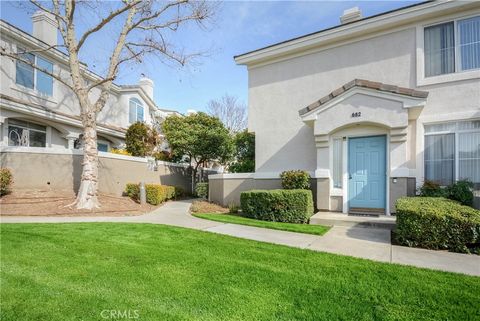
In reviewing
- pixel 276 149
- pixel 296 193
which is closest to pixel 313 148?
pixel 276 149

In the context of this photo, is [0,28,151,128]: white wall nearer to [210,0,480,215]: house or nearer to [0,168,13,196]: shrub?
[0,168,13,196]: shrub

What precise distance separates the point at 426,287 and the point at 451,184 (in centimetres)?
606

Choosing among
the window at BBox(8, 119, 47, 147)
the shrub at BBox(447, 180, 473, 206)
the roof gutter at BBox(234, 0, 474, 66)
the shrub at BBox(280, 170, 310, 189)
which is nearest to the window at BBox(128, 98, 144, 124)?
the window at BBox(8, 119, 47, 147)

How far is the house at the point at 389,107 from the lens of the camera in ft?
27.0

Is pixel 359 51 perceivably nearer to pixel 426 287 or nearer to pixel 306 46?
pixel 306 46

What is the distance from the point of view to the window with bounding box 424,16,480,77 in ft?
27.5

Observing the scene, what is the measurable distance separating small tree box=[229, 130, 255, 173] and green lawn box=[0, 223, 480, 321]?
993 cm

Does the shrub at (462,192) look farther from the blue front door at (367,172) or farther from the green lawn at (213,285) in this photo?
the green lawn at (213,285)

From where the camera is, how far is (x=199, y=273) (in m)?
4.06

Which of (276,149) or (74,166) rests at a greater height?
(276,149)

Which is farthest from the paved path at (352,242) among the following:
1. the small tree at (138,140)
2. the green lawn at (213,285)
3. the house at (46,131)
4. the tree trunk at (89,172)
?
the small tree at (138,140)

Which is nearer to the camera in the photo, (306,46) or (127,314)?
(127,314)

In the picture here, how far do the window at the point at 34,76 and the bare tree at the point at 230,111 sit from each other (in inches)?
708

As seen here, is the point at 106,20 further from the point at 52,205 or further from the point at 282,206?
the point at 282,206
